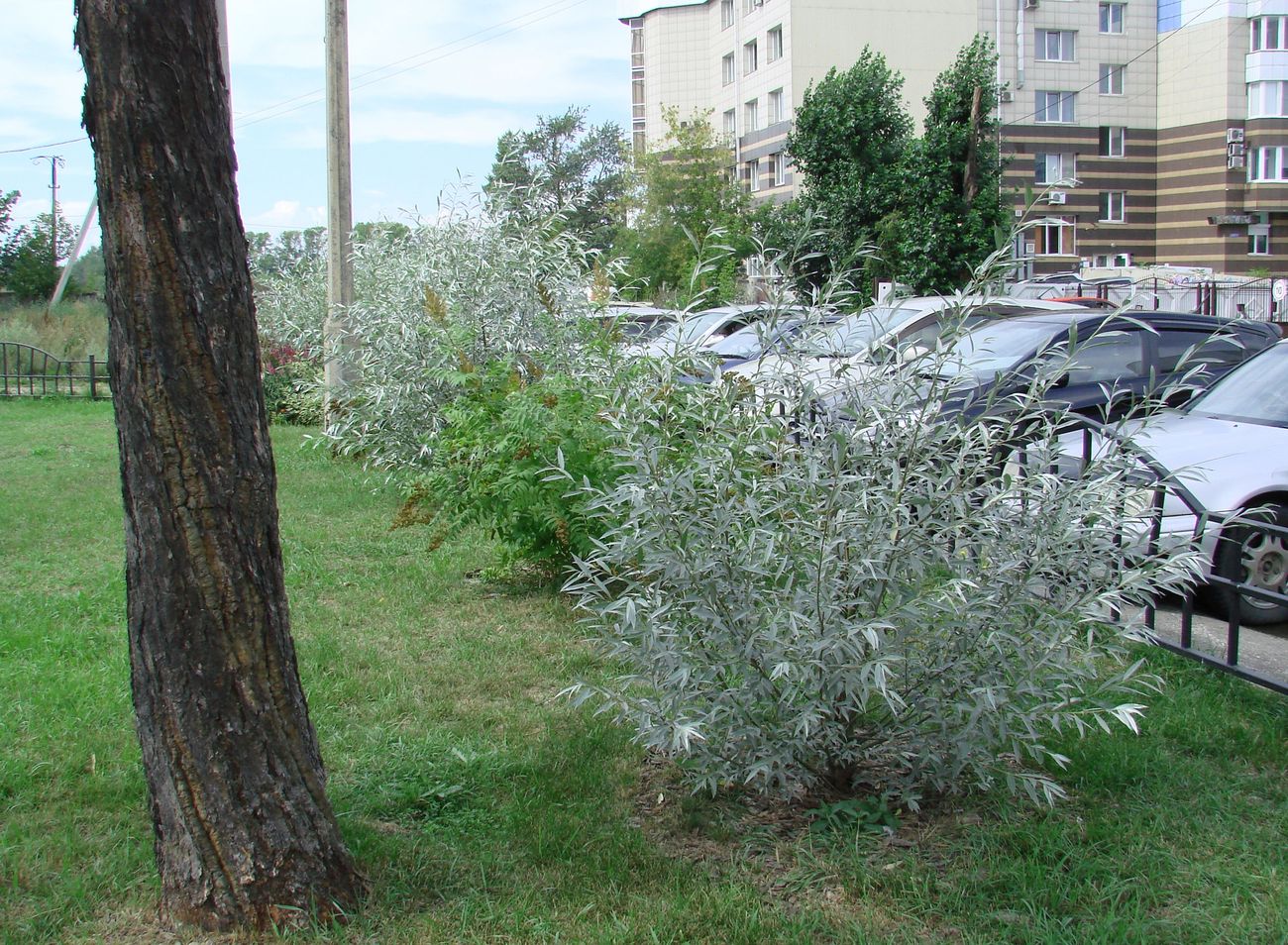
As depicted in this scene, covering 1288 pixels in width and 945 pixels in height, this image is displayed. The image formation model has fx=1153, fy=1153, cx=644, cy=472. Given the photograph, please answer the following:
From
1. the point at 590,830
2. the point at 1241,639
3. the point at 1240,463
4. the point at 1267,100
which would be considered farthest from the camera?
the point at 1267,100

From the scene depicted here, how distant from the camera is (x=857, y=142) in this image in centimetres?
2850

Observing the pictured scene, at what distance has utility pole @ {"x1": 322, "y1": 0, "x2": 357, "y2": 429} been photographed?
507 inches

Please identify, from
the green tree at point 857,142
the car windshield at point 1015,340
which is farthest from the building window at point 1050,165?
the car windshield at point 1015,340

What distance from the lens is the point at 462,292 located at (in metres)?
9.80

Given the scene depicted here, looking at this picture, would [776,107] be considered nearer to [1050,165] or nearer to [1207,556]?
[1050,165]

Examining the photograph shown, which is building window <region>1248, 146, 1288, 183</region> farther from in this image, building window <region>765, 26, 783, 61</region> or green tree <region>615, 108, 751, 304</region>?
green tree <region>615, 108, 751, 304</region>

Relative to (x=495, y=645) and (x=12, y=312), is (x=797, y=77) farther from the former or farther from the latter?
(x=495, y=645)

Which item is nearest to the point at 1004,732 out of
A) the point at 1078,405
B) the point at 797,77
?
the point at 1078,405

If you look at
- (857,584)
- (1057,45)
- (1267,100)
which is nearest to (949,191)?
(1057,45)

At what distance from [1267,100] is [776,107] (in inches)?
723

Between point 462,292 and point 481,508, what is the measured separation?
4044 millimetres

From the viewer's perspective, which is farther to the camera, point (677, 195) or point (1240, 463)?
point (677, 195)

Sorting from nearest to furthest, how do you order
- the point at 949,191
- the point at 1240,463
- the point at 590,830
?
1. the point at 590,830
2. the point at 1240,463
3. the point at 949,191

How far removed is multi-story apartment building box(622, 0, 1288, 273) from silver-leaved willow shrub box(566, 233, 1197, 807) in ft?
135
